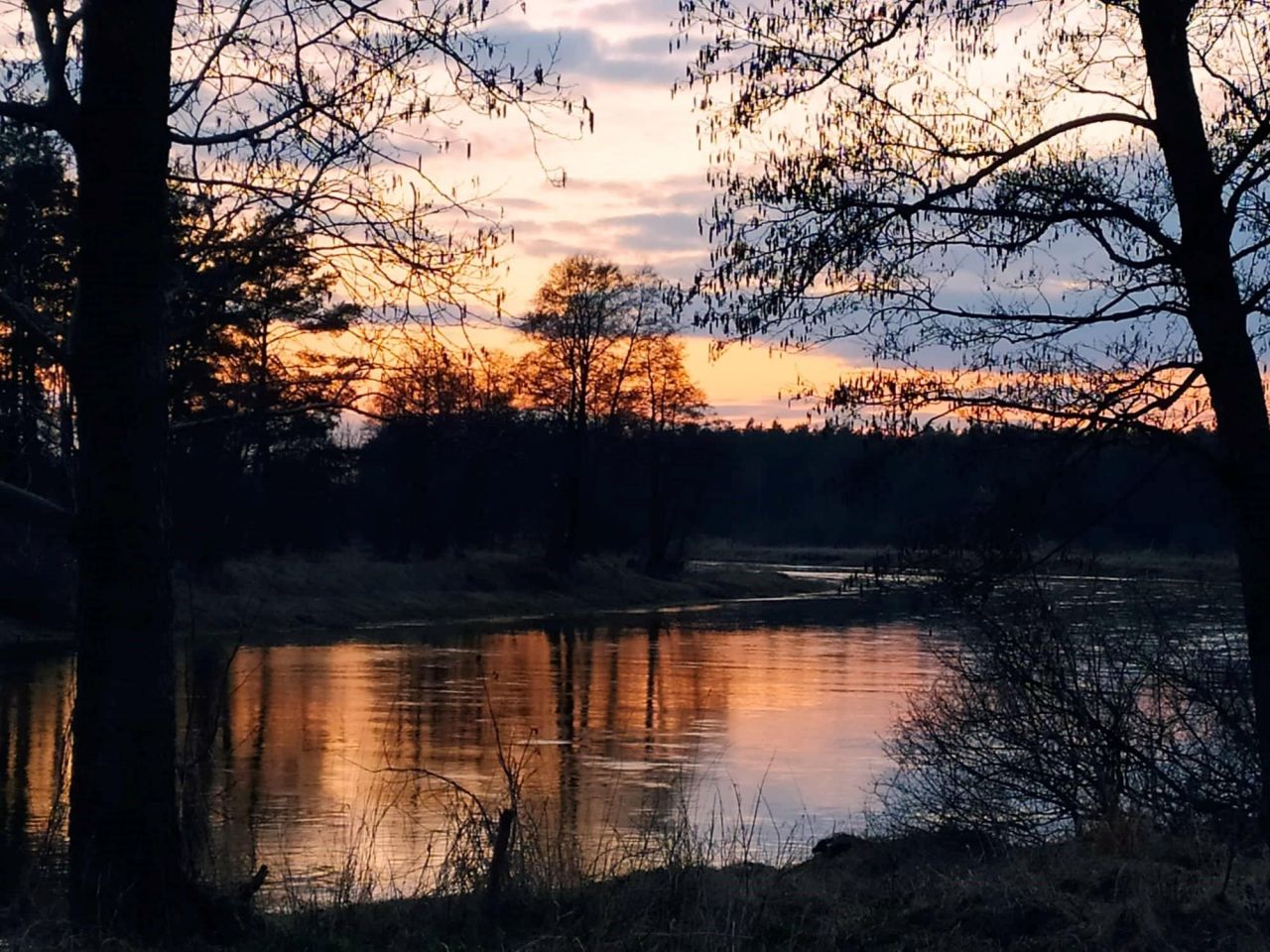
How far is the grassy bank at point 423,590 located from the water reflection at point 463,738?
182 inches

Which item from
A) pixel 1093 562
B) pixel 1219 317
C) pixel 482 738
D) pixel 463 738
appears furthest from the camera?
pixel 482 738

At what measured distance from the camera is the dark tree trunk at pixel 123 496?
20.9ft

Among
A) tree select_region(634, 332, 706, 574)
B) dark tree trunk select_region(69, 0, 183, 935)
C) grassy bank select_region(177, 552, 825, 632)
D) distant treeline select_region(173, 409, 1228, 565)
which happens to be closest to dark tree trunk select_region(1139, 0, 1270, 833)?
distant treeline select_region(173, 409, 1228, 565)

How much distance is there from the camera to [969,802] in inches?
530

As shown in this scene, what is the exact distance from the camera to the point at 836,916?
6941mm

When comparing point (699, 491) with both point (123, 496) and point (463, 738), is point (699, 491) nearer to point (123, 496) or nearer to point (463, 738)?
point (463, 738)

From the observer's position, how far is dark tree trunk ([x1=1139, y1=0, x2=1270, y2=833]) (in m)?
7.72

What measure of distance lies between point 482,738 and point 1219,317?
14962 millimetres

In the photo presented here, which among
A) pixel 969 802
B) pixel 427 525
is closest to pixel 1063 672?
pixel 969 802

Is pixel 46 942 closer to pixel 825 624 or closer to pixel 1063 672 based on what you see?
pixel 1063 672

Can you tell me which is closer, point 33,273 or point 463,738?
point 33,273

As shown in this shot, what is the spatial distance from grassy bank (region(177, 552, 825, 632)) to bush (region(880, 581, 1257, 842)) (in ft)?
76.1

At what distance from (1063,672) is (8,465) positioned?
27.3ft

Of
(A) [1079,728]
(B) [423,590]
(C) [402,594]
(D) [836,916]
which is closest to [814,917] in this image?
(D) [836,916]
